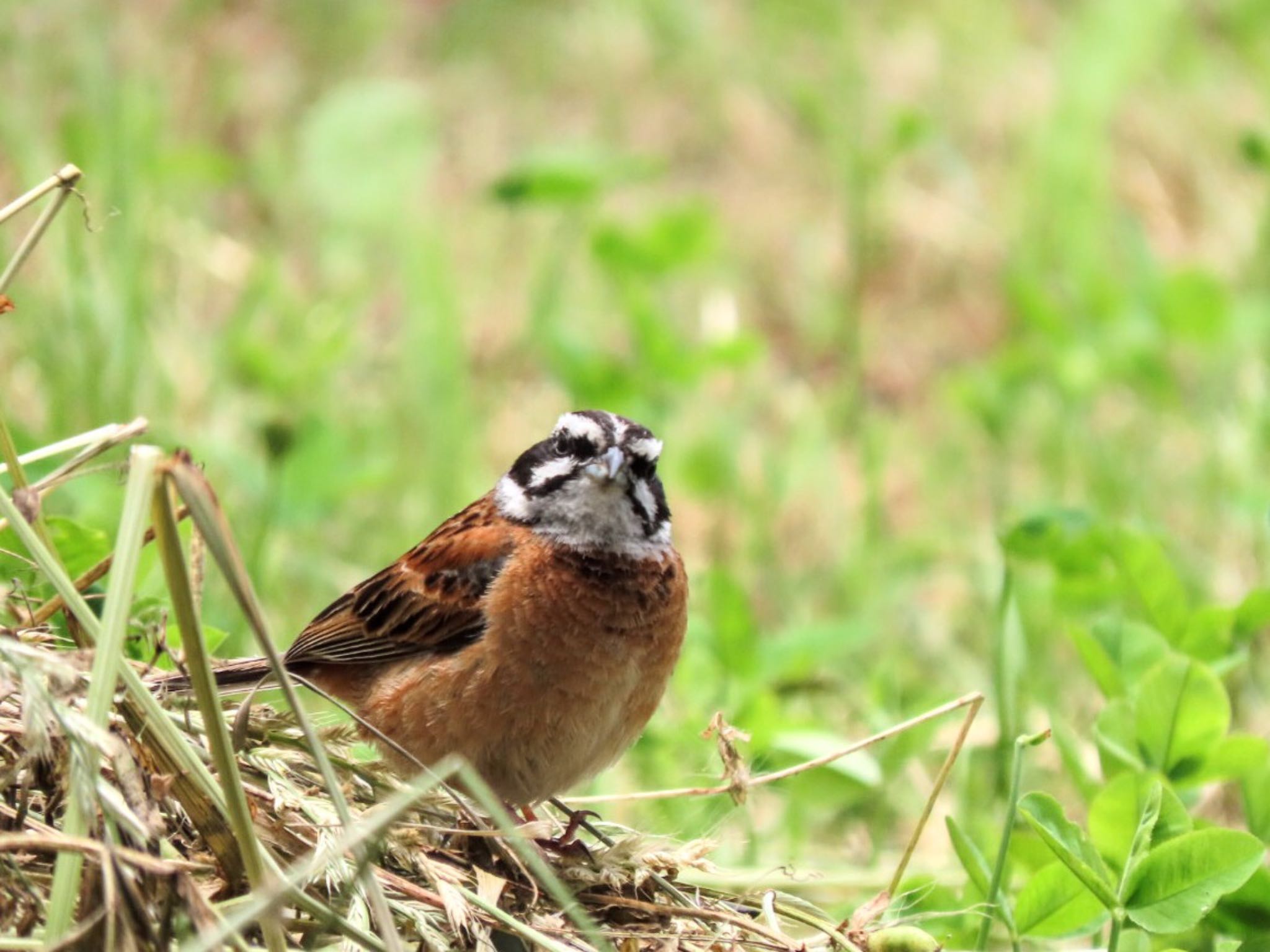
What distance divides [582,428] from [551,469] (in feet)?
0.40

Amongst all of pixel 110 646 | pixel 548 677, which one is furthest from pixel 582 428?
pixel 110 646

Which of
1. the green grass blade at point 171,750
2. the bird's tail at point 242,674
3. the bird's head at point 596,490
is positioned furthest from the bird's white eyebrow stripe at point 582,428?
the green grass blade at point 171,750

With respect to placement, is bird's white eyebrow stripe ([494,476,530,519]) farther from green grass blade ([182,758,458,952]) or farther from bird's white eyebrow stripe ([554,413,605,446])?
green grass blade ([182,758,458,952])

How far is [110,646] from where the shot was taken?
2365 millimetres

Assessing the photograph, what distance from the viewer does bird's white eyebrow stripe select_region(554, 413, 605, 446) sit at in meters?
4.19

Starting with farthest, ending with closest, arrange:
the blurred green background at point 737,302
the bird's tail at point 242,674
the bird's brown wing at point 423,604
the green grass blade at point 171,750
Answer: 1. the blurred green background at point 737,302
2. the bird's brown wing at point 423,604
3. the bird's tail at point 242,674
4. the green grass blade at point 171,750

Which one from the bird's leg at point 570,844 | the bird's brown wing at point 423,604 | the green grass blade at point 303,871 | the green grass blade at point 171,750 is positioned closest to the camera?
the green grass blade at point 303,871

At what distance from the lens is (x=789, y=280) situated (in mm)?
9008

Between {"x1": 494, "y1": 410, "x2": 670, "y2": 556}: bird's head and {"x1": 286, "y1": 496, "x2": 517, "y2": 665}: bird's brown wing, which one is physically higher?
{"x1": 494, "y1": 410, "x2": 670, "y2": 556}: bird's head

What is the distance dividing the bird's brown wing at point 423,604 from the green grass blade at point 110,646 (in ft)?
5.09

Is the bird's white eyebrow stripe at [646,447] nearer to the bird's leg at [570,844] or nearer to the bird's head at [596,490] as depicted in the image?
the bird's head at [596,490]

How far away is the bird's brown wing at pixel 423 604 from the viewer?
3984 millimetres

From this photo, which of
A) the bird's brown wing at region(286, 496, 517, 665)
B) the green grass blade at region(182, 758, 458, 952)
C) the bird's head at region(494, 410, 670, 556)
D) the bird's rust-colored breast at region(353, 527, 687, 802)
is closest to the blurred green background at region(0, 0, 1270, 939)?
the bird's rust-colored breast at region(353, 527, 687, 802)

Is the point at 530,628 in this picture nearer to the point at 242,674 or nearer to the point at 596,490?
the point at 596,490
